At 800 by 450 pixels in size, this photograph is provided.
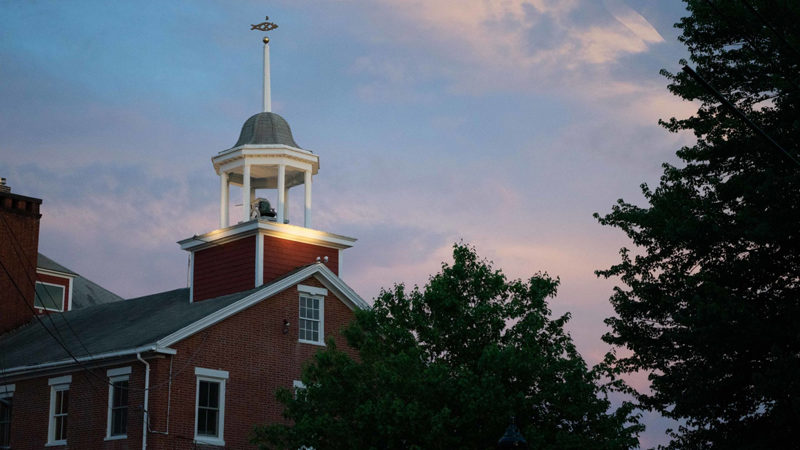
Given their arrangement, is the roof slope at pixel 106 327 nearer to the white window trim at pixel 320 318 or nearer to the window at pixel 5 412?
the window at pixel 5 412

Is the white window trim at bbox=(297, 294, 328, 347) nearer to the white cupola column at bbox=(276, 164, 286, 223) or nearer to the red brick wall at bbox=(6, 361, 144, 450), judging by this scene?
the white cupola column at bbox=(276, 164, 286, 223)

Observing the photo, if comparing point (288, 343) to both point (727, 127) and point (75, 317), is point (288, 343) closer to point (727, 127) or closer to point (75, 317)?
point (75, 317)

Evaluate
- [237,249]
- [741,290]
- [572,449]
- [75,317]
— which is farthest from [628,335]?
[75,317]

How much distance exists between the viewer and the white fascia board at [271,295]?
101ft

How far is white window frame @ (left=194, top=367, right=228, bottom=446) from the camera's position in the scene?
30719 mm

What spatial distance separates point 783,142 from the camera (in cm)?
2675

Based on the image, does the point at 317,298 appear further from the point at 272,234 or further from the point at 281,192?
the point at 281,192

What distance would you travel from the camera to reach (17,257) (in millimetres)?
40188

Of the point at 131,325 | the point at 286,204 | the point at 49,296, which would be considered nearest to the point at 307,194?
the point at 286,204

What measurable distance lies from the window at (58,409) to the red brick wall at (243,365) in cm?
463

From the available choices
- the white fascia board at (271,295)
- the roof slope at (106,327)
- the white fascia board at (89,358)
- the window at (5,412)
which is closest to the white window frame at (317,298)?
the white fascia board at (271,295)

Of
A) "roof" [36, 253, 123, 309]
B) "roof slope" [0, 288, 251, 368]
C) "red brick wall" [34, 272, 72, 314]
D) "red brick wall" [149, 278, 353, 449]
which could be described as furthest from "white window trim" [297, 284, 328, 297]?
"roof" [36, 253, 123, 309]

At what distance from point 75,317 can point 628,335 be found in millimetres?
21876

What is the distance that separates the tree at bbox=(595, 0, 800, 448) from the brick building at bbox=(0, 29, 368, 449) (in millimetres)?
10024
